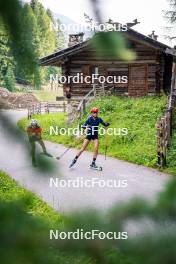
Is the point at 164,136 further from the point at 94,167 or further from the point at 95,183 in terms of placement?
the point at 95,183

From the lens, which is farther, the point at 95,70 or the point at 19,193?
the point at 95,70

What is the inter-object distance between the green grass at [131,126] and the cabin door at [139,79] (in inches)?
46.3

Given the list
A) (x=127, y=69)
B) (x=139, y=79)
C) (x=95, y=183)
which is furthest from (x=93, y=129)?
(x=127, y=69)

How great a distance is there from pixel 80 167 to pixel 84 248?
10021 millimetres

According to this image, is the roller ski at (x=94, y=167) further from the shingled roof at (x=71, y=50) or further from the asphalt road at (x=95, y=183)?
the shingled roof at (x=71, y=50)

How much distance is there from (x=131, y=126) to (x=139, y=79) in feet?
22.8

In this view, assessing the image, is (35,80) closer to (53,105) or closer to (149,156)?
(149,156)

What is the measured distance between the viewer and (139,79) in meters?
22.2

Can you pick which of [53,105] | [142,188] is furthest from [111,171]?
[53,105]

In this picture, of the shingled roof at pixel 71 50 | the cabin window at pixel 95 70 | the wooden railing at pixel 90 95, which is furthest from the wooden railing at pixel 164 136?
the cabin window at pixel 95 70

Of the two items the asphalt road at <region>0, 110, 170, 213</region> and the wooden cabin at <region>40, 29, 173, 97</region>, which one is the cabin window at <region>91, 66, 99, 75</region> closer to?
the wooden cabin at <region>40, 29, 173, 97</region>

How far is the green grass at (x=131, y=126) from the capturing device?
41.5ft

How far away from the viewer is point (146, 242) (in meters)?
1.66

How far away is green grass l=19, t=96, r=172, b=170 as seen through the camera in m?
12.6
